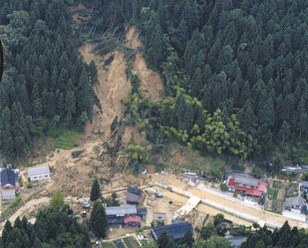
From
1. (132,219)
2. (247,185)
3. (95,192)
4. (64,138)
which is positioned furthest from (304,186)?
(64,138)

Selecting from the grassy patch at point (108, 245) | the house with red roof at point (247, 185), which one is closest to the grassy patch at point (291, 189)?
the house with red roof at point (247, 185)

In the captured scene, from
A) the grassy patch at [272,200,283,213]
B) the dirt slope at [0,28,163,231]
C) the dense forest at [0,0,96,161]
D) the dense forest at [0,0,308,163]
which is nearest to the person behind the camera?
the grassy patch at [272,200,283,213]

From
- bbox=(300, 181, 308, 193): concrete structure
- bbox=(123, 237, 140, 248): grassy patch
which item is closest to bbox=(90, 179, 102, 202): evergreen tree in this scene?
bbox=(123, 237, 140, 248): grassy patch

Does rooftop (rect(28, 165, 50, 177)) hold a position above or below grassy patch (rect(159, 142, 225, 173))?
above

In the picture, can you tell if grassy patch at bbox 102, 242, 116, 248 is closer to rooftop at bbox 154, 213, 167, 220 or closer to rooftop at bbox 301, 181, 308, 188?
rooftop at bbox 154, 213, 167, 220

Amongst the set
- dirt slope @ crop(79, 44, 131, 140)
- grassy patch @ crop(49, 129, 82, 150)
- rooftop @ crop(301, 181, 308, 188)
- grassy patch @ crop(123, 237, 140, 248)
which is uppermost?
dirt slope @ crop(79, 44, 131, 140)

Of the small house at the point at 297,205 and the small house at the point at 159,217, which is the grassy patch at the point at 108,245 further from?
the small house at the point at 297,205

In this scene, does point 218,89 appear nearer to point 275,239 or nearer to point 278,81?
point 278,81

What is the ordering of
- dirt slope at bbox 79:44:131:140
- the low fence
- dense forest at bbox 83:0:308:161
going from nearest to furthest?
1. the low fence
2. dense forest at bbox 83:0:308:161
3. dirt slope at bbox 79:44:131:140

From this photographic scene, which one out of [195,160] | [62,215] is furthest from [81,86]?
[62,215]
